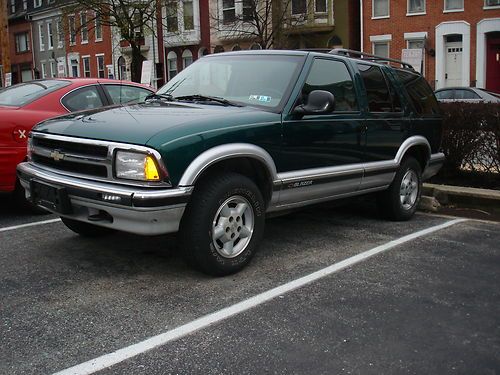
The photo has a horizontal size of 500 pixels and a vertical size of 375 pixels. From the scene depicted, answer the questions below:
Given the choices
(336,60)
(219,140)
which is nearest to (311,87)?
(336,60)

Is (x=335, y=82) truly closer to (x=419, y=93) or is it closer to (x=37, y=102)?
(x=419, y=93)

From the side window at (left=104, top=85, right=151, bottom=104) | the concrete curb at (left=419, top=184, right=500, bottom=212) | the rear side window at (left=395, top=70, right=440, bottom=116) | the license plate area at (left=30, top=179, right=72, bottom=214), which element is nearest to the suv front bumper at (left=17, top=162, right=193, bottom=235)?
the license plate area at (left=30, top=179, right=72, bottom=214)

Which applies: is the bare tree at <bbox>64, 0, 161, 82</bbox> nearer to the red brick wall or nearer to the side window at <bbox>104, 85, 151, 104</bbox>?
the red brick wall

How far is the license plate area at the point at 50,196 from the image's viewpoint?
4.46m

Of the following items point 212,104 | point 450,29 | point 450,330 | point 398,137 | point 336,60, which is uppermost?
point 450,29

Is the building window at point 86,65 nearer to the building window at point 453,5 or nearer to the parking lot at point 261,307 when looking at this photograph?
the building window at point 453,5

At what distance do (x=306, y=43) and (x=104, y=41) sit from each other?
18698 mm

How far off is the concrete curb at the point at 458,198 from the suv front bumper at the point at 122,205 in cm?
413

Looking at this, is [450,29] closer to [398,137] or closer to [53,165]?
[398,137]

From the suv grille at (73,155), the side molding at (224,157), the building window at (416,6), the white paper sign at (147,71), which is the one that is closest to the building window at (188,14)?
the building window at (416,6)

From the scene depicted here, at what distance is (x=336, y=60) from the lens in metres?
5.81

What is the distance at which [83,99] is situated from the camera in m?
7.33

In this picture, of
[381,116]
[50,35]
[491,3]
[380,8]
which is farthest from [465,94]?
[50,35]

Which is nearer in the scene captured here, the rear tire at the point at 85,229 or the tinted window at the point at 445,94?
the rear tire at the point at 85,229
